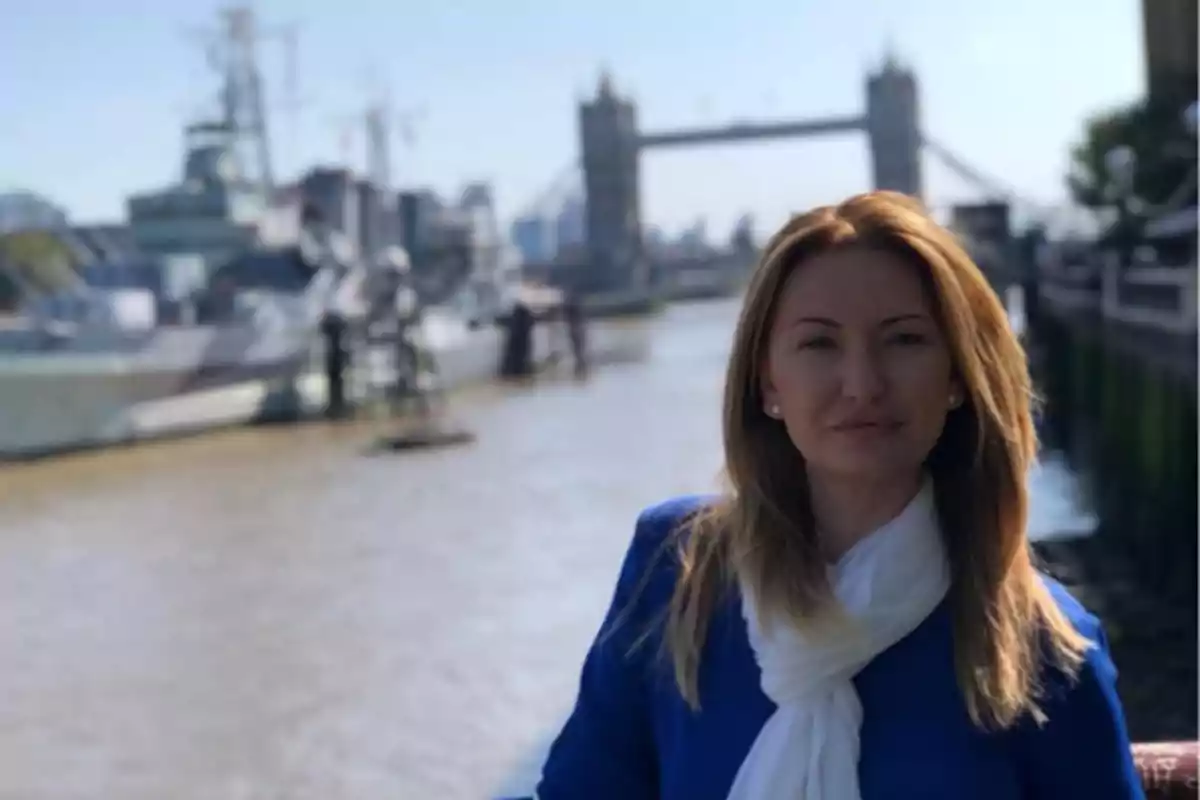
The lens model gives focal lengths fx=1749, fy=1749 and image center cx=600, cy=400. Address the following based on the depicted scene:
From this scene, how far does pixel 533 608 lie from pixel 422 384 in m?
9.65

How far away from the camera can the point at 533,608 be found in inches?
222

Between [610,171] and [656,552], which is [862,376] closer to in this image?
[656,552]

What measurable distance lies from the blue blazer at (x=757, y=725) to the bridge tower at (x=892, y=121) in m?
38.3

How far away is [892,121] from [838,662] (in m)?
39.9

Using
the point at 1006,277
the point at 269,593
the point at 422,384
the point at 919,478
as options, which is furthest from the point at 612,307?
the point at 919,478

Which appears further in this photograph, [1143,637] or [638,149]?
[638,149]

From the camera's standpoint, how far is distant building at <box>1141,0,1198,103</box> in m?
5.24

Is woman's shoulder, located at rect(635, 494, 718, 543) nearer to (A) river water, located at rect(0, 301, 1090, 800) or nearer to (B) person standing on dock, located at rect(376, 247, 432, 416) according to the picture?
(A) river water, located at rect(0, 301, 1090, 800)

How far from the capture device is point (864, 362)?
2.73 feet

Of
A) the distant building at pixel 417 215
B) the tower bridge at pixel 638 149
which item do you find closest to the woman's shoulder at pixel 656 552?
the distant building at pixel 417 215

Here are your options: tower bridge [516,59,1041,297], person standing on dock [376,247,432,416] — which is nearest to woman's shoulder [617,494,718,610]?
person standing on dock [376,247,432,416]

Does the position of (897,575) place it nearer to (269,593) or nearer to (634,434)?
(269,593)

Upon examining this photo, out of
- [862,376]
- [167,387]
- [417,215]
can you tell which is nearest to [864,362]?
[862,376]

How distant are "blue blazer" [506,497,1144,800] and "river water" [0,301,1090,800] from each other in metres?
0.16
